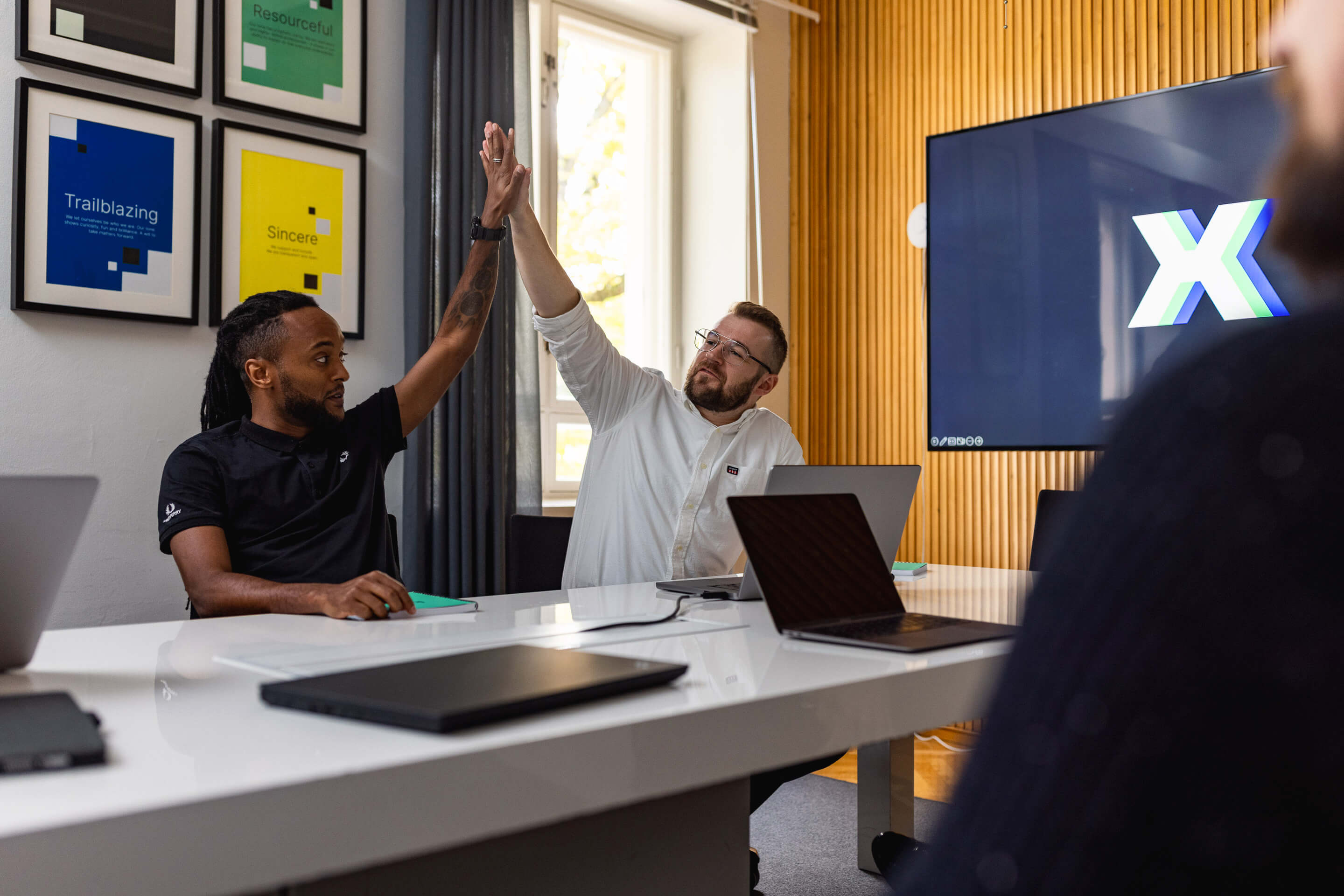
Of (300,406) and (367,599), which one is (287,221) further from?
(367,599)

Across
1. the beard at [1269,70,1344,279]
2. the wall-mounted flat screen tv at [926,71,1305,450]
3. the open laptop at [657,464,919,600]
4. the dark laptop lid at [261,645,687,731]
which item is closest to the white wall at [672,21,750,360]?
the wall-mounted flat screen tv at [926,71,1305,450]

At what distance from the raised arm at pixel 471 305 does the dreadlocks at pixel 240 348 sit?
0.30m

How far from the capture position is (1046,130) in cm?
334

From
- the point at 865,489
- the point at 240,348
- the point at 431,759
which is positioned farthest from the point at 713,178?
the point at 431,759

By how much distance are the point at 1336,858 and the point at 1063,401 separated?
125 inches

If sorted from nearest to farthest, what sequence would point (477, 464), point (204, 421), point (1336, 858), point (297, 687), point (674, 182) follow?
point (1336, 858) < point (297, 687) < point (204, 421) < point (477, 464) < point (674, 182)

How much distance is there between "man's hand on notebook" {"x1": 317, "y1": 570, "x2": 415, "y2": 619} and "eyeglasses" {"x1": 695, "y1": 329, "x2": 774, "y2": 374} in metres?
1.35

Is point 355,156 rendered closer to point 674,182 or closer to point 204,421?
point 204,421

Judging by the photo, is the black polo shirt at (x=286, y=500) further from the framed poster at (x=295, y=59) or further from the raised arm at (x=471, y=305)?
the framed poster at (x=295, y=59)

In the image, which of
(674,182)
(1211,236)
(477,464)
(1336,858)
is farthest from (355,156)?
(1336,858)

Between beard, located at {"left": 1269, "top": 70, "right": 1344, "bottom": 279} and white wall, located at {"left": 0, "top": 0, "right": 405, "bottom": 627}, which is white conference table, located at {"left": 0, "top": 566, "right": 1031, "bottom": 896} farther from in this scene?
white wall, located at {"left": 0, "top": 0, "right": 405, "bottom": 627}

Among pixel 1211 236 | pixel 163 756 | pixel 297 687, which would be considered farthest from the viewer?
pixel 1211 236

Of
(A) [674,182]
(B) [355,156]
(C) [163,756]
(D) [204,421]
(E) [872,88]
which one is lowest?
(C) [163,756]

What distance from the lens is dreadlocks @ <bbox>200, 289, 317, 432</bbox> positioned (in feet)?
7.50
